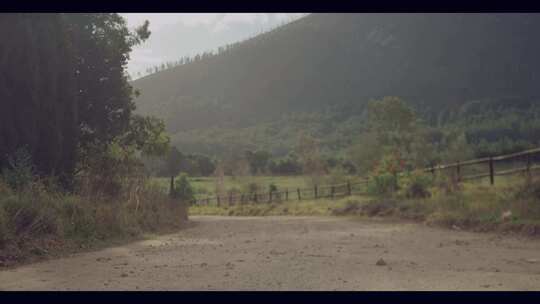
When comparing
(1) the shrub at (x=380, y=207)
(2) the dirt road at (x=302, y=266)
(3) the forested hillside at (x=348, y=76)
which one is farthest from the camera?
(3) the forested hillside at (x=348, y=76)

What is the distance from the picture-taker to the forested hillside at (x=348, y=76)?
69125mm

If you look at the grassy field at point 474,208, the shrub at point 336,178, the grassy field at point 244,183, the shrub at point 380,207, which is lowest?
the grassy field at point 244,183

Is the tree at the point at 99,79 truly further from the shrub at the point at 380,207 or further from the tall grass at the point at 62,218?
the shrub at the point at 380,207

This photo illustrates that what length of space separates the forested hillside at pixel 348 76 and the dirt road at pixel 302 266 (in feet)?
174

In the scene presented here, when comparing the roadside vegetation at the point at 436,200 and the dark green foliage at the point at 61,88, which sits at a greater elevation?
the dark green foliage at the point at 61,88

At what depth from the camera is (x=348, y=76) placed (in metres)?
79.1

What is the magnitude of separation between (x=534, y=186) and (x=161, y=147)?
1150 cm

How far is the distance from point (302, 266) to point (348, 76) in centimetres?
7446

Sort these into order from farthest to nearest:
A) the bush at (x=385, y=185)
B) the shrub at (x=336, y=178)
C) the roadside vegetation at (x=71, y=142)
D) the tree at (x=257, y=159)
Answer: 1. the tree at (x=257, y=159)
2. the shrub at (x=336, y=178)
3. the bush at (x=385, y=185)
4. the roadside vegetation at (x=71, y=142)

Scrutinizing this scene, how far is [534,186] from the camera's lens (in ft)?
39.7

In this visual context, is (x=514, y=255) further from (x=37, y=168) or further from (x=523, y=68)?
(x=523, y=68)

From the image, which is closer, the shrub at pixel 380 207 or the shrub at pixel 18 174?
the shrub at pixel 18 174

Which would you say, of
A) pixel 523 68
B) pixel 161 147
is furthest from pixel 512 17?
pixel 161 147

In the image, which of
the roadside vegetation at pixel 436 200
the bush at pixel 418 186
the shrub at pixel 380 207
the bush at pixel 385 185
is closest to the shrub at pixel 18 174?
the roadside vegetation at pixel 436 200
